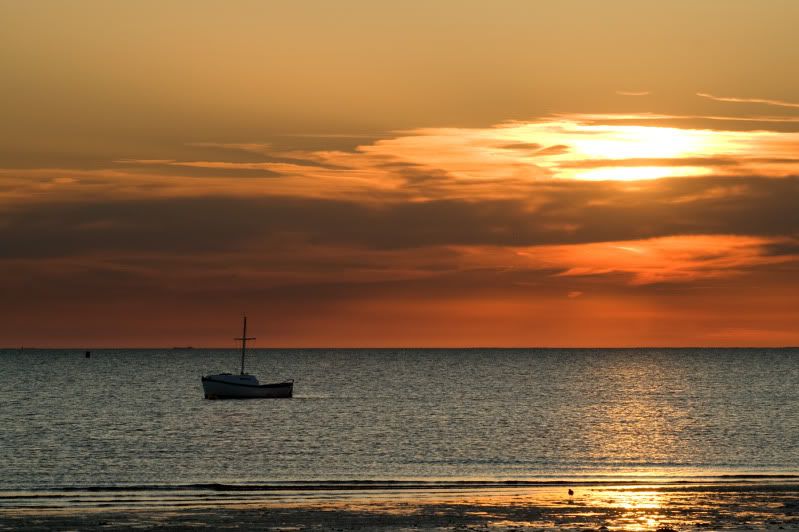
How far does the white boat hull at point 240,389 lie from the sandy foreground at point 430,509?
10697cm

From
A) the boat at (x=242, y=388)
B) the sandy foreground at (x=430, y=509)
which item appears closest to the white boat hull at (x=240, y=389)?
the boat at (x=242, y=388)

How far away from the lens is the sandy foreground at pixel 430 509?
40.3 metres

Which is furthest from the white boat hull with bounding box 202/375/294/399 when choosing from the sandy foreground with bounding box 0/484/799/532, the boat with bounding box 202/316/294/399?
the sandy foreground with bounding box 0/484/799/532

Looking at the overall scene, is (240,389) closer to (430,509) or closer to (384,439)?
(384,439)

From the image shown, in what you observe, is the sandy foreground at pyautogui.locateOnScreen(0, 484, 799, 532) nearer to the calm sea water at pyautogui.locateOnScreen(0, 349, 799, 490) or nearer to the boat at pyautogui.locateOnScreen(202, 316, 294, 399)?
the calm sea water at pyautogui.locateOnScreen(0, 349, 799, 490)

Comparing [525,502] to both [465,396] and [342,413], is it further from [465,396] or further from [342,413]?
[465,396]

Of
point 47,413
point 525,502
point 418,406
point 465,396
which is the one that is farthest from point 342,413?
point 525,502

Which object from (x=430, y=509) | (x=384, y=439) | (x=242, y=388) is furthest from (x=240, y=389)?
(x=430, y=509)

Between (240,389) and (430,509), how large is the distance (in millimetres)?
118650

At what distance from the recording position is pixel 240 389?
16100cm

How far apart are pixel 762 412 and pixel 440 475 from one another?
84.1 metres

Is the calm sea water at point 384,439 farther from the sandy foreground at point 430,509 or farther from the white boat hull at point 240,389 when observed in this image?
the sandy foreground at point 430,509

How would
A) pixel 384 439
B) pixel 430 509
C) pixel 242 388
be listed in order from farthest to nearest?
pixel 242 388
pixel 384 439
pixel 430 509

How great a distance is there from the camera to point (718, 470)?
71.3m
